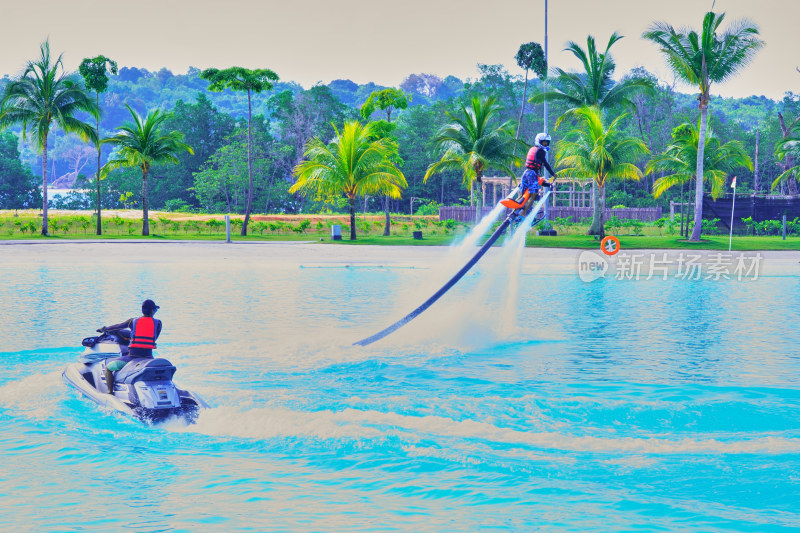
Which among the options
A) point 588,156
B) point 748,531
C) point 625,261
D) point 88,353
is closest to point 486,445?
point 748,531

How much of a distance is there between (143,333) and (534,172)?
5.41 meters

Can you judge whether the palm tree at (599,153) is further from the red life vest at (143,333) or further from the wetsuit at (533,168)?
the red life vest at (143,333)

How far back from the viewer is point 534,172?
10.8 m

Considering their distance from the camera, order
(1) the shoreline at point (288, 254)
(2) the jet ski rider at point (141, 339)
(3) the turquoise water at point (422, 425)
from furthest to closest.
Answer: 1. (1) the shoreline at point (288, 254)
2. (2) the jet ski rider at point (141, 339)
3. (3) the turquoise water at point (422, 425)

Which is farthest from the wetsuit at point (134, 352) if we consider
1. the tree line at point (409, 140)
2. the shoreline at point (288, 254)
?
the tree line at point (409, 140)

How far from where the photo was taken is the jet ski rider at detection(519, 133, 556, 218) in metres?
10.5

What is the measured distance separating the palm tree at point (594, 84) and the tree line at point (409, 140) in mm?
73

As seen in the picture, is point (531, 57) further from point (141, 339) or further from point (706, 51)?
point (141, 339)

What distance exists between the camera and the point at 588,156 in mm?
40094

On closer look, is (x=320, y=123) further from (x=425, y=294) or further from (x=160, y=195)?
(x=425, y=294)

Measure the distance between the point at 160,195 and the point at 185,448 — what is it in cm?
7299

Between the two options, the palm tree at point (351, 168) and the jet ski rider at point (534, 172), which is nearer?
the jet ski rider at point (534, 172)

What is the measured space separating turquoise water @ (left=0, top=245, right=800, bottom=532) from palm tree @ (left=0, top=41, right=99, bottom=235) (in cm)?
3053

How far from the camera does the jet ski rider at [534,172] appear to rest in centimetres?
1054
